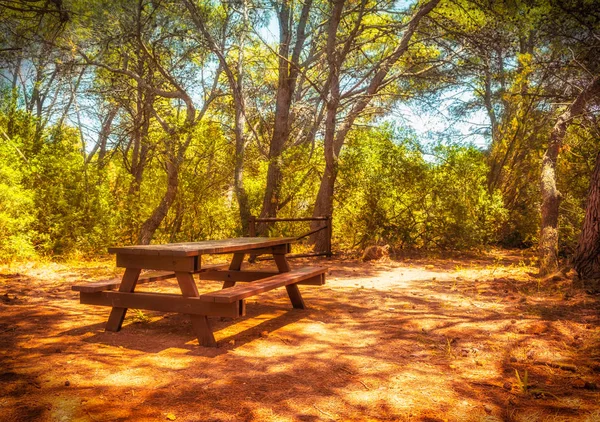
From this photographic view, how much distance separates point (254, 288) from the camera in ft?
13.4

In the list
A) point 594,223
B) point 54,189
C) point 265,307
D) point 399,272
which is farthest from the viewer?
point 54,189

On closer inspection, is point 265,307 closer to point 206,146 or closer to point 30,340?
point 30,340

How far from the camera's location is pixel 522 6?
8234mm

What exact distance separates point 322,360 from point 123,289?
1961 mm

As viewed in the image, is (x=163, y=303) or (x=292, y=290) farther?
(x=292, y=290)

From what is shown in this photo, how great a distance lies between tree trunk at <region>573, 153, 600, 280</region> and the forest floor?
22 cm

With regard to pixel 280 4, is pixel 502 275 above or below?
below

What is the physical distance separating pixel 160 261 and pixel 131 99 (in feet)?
33.2

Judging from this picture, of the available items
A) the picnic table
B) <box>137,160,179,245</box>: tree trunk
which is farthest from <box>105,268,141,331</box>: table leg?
<box>137,160,179,245</box>: tree trunk

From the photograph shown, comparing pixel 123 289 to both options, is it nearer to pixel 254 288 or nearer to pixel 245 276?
pixel 254 288

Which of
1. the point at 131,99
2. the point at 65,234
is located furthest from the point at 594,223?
the point at 131,99

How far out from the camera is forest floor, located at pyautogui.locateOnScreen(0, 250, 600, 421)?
2.75 m

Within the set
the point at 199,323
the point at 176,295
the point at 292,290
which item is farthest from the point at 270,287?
the point at 292,290

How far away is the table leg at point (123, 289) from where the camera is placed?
4.28 metres
